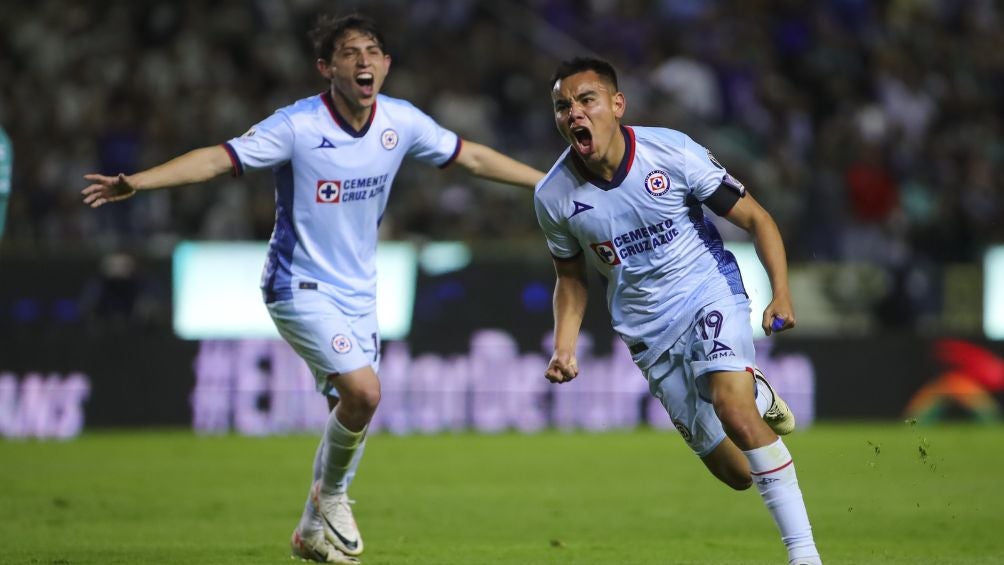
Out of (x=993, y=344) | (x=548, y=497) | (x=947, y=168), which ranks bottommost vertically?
(x=548, y=497)

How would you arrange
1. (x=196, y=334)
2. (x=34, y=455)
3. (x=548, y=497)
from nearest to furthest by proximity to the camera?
(x=548, y=497), (x=34, y=455), (x=196, y=334)

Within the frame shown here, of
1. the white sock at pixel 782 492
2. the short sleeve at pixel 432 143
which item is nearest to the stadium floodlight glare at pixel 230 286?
the short sleeve at pixel 432 143

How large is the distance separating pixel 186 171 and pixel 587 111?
2125mm

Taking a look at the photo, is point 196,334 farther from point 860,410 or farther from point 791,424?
point 791,424

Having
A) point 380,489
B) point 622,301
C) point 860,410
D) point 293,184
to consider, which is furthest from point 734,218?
point 860,410

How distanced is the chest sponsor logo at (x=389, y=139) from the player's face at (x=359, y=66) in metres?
0.26

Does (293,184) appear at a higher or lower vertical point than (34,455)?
higher

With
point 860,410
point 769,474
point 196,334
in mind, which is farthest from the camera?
point 860,410

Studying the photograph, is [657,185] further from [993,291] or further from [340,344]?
[993,291]

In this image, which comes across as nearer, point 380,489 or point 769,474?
point 769,474

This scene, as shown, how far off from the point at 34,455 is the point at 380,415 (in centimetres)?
380

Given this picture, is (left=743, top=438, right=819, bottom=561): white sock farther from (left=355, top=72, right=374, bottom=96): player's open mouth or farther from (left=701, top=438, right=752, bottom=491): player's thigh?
(left=355, top=72, right=374, bottom=96): player's open mouth

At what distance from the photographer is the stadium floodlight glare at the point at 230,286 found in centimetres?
1625

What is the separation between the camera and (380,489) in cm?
1188
